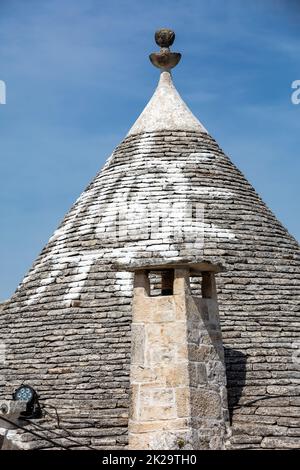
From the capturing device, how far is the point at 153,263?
1323 cm

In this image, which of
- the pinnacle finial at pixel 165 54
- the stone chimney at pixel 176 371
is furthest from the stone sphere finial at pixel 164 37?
the stone chimney at pixel 176 371

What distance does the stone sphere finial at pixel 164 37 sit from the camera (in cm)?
1892

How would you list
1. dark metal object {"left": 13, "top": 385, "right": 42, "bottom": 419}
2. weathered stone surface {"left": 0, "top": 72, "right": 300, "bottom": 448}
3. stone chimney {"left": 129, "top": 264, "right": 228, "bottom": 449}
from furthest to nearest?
weathered stone surface {"left": 0, "top": 72, "right": 300, "bottom": 448} → dark metal object {"left": 13, "top": 385, "right": 42, "bottom": 419} → stone chimney {"left": 129, "top": 264, "right": 228, "bottom": 449}

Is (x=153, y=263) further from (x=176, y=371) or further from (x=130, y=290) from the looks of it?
(x=130, y=290)

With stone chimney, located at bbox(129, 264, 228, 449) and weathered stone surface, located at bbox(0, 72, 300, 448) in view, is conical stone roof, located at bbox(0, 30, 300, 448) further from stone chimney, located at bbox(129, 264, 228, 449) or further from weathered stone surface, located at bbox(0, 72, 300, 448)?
stone chimney, located at bbox(129, 264, 228, 449)

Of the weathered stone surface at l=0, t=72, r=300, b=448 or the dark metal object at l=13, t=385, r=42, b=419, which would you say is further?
the weathered stone surface at l=0, t=72, r=300, b=448

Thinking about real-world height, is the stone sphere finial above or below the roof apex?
above

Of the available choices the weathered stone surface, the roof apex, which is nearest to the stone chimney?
the weathered stone surface

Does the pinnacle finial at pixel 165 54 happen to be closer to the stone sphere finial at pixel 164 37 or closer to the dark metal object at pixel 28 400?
the stone sphere finial at pixel 164 37

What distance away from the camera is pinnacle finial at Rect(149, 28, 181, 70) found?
18.9 metres

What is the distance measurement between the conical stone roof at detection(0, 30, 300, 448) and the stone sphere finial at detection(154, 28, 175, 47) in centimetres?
61

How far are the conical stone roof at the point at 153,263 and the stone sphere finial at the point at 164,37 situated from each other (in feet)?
2.00
